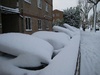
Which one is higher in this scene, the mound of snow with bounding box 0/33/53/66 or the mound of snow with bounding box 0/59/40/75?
the mound of snow with bounding box 0/33/53/66

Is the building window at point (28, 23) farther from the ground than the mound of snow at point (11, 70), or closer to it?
farther from the ground

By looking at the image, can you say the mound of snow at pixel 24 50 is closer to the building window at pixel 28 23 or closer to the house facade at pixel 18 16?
the house facade at pixel 18 16

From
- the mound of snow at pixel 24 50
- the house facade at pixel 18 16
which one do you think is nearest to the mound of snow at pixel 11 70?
the mound of snow at pixel 24 50

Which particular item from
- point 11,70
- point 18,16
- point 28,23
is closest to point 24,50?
point 11,70

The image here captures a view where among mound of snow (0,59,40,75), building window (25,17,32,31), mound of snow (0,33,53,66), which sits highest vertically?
building window (25,17,32,31)

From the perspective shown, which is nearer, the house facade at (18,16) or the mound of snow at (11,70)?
the mound of snow at (11,70)

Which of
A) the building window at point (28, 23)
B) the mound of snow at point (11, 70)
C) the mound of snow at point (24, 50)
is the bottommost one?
the mound of snow at point (11, 70)

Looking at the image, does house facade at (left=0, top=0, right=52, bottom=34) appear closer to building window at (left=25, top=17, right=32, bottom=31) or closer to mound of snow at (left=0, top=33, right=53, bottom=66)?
building window at (left=25, top=17, right=32, bottom=31)

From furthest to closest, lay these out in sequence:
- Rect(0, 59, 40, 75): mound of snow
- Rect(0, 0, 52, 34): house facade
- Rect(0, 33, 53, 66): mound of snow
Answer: Rect(0, 0, 52, 34): house facade, Rect(0, 33, 53, 66): mound of snow, Rect(0, 59, 40, 75): mound of snow

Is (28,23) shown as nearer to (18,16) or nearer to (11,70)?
(18,16)

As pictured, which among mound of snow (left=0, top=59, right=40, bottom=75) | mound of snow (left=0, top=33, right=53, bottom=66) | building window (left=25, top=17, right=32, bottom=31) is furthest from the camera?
building window (left=25, top=17, right=32, bottom=31)

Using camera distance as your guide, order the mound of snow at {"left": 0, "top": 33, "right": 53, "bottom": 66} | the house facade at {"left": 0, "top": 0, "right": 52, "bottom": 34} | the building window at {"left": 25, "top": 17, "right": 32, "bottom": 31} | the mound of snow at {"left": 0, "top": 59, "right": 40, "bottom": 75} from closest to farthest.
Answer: the mound of snow at {"left": 0, "top": 59, "right": 40, "bottom": 75}
the mound of snow at {"left": 0, "top": 33, "right": 53, "bottom": 66}
the house facade at {"left": 0, "top": 0, "right": 52, "bottom": 34}
the building window at {"left": 25, "top": 17, "right": 32, "bottom": 31}

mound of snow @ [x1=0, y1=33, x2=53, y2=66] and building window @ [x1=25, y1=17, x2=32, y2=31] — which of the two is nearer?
mound of snow @ [x1=0, y1=33, x2=53, y2=66]

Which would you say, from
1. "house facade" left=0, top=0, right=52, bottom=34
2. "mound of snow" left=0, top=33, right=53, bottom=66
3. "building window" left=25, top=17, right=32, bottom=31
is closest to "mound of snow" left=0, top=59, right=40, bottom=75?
"mound of snow" left=0, top=33, right=53, bottom=66
